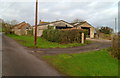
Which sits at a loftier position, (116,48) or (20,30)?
(20,30)

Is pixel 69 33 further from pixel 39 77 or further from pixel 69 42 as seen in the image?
pixel 39 77

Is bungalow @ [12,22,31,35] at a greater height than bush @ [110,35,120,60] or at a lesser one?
greater

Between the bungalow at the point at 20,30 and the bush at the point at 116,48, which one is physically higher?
the bungalow at the point at 20,30

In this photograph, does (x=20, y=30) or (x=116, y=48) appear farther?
(x=20, y=30)

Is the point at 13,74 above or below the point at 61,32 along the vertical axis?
below

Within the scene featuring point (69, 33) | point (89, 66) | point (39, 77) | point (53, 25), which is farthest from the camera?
point (53, 25)

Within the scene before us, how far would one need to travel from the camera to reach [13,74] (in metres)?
5.28

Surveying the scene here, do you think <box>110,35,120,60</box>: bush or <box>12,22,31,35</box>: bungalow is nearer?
<box>110,35,120,60</box>: bush

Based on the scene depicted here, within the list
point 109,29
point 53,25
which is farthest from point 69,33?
point 109,29

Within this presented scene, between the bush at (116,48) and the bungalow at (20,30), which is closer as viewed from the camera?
the bush at (116,48)

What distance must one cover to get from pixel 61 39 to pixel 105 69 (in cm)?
1246

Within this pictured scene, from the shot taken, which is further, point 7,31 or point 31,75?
point 7,31

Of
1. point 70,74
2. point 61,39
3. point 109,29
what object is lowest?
point 70,74

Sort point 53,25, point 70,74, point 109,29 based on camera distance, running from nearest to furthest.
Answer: point 70,74 → point 53,25 → point 109,29
